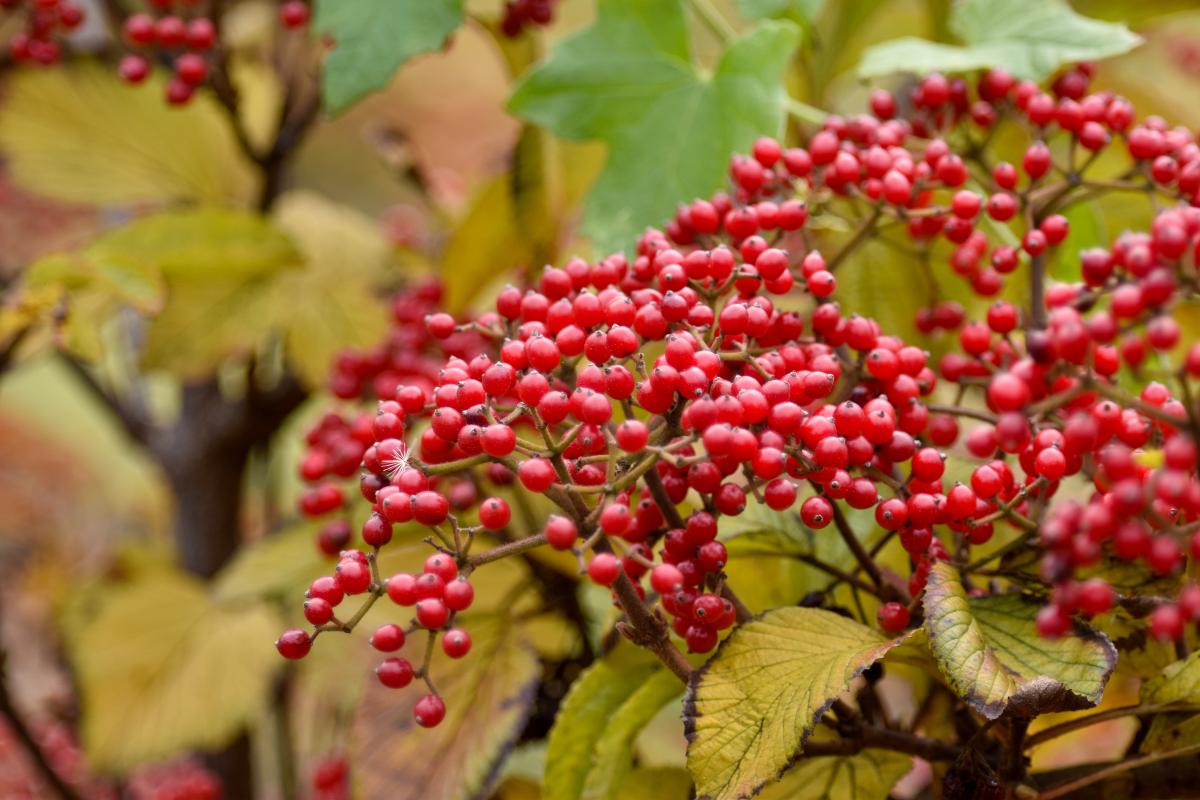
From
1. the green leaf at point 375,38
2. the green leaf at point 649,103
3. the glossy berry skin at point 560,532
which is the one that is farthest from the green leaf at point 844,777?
the green leaf at point 375,38

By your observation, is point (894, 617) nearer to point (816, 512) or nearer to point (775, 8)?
point (816, 512)

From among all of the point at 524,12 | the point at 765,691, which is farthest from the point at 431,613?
the point at 524,12

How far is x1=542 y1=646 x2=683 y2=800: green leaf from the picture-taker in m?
0.53

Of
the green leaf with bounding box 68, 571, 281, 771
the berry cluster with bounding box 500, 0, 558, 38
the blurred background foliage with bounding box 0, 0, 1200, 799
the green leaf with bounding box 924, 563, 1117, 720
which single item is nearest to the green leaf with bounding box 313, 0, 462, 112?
the blurred background foliage with bounding box 0, 0, 1200, 799

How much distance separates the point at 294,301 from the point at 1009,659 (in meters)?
0.82

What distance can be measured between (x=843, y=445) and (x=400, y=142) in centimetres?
73

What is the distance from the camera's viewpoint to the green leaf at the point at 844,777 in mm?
494

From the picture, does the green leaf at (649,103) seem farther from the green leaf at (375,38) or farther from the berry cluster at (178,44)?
the berry cluster at (178,44)

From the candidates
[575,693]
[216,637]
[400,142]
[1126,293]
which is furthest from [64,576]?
[1126,293]

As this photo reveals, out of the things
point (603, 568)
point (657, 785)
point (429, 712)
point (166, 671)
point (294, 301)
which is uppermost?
point (603, 568)

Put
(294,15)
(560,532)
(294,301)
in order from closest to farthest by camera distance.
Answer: (560,532) < (294,15) < (294,301)

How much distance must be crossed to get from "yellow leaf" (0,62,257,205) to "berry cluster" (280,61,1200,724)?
0.77 metres

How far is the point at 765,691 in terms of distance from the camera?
430mm

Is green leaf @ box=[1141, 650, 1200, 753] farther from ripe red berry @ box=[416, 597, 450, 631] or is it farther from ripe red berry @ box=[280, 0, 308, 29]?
ripe red berry @ box=[280, 0, 308, 29]
